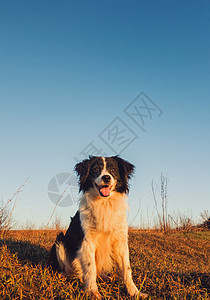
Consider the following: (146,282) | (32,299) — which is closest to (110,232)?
(146,282)

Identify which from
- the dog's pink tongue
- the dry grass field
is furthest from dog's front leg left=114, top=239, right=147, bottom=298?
the dog's pink tongue

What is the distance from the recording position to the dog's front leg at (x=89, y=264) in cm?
340

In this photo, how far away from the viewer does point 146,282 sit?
3773mm

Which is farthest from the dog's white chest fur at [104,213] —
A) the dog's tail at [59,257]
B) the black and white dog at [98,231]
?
the dog's tail at [59,257]

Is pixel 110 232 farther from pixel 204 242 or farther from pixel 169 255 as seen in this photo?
pixel 204 242

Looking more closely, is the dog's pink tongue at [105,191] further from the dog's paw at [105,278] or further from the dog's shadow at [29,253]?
the dog's shadow at [29,253]

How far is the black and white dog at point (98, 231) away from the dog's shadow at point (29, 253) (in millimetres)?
776

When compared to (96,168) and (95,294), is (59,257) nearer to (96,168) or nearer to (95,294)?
(95,294)

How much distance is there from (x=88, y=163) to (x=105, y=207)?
2.37ft

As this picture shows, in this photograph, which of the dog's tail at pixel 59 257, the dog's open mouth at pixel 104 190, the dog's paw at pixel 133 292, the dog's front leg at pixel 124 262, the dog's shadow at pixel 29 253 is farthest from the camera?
the dog's shadow at pixel 29 253

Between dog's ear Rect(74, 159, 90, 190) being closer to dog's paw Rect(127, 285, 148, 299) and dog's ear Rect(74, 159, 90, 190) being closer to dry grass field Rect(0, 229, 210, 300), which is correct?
dry grass field Rect(0, 229, 210, 300)

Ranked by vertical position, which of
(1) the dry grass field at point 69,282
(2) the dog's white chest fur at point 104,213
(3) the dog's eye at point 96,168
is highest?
(3) the dog's eye at point 96,168

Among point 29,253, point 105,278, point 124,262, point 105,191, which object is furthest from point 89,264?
point 29,253

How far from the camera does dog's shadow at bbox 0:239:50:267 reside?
4.72 metres
